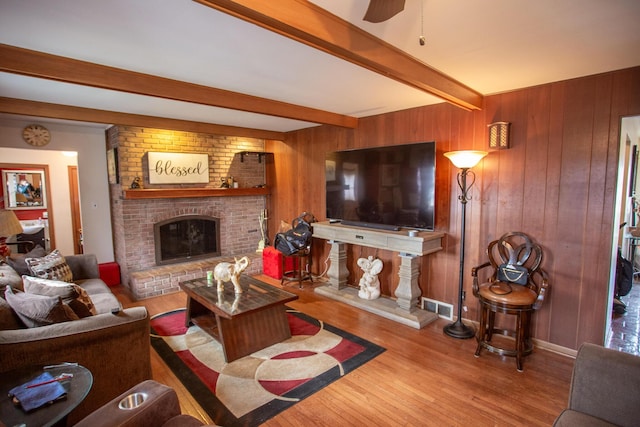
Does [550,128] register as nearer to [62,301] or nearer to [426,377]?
[426,377]

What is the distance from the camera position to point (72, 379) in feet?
5.20

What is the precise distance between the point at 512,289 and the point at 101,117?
4546 millimetres

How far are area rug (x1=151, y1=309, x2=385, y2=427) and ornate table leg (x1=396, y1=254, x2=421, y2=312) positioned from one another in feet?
2.47

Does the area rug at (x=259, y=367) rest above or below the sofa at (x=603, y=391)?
below

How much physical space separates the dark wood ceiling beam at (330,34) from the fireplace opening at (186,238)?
13.4 feet

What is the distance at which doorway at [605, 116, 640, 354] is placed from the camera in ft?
9.14

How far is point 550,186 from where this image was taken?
2934mm

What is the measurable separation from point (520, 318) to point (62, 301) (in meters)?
3.38

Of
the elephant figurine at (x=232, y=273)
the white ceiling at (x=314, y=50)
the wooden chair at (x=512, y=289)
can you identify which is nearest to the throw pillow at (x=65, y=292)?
the elephant figurine at (x=232, y=273)

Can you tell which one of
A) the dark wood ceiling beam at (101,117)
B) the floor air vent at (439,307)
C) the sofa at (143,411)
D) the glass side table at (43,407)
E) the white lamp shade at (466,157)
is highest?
the dark wood ceiling beam at (101,117)

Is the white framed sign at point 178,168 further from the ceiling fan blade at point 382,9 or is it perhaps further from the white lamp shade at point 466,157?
the ceiling fan blade at point 382,9

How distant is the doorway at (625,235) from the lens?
2.79 meters

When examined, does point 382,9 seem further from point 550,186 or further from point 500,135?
point 550,186

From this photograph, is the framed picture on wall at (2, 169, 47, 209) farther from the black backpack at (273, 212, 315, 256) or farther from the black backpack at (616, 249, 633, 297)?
the black backpack at (616, 249, 633, 297)
